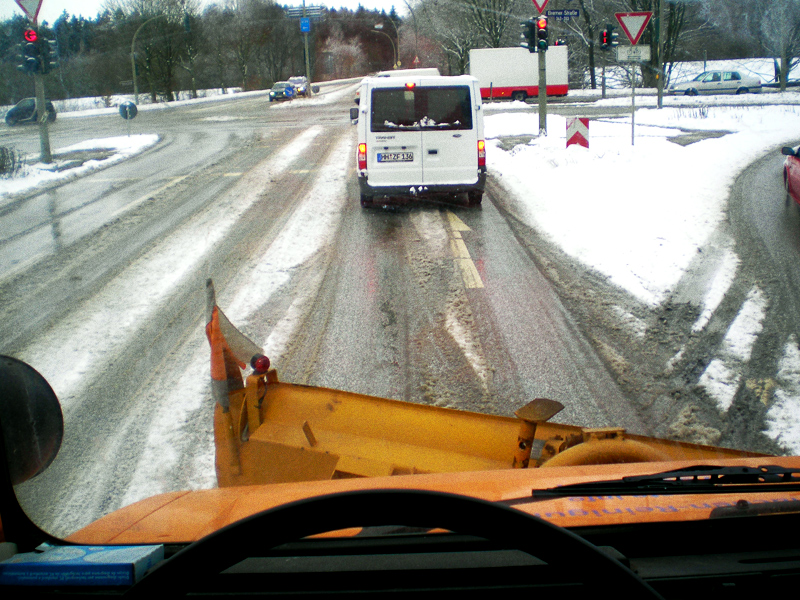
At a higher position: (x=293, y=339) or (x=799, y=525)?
(x=799, y=525)

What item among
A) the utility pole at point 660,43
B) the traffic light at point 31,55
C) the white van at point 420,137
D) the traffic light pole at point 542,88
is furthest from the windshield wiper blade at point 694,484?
the traffic light pole at point 542,88

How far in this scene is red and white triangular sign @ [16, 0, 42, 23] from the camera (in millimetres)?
2439

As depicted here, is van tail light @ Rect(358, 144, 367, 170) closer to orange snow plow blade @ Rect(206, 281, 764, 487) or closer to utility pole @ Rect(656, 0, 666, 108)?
utility pole @ Rect(656, 0, 666, 108)

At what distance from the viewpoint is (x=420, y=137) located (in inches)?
409

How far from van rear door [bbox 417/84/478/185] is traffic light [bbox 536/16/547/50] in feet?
23.2

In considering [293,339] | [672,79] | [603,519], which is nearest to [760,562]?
[603,519]

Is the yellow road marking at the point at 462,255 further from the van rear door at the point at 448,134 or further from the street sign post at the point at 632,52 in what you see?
the street sign post at the point at 632,52

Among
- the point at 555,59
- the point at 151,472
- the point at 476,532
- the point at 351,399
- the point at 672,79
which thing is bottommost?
the point at 151,472

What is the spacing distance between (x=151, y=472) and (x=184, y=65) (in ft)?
11.8

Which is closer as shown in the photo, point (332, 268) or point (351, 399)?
point (351, 399)

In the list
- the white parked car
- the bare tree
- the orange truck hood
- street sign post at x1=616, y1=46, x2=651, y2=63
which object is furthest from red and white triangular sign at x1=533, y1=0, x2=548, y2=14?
the white parked car

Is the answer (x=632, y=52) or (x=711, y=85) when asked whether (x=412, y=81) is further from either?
(x=711, y=85)

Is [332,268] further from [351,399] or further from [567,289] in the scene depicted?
[351,399]

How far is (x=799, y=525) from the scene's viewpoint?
1.50 m
